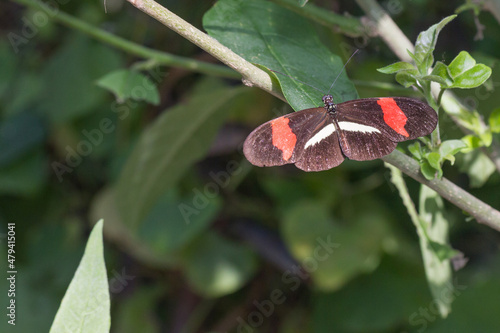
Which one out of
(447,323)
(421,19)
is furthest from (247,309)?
(421,19)

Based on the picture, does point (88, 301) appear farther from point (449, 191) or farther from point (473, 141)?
point (473, 141)

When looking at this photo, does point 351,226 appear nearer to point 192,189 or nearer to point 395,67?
point 192,189

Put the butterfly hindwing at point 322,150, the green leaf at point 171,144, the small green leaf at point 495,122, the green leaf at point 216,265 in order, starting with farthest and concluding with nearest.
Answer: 1. the green leaf at point 216,265
2. the green leaf at point 171,144
3. the small green leaf at point 495,122
4. the butterfly hindwing at point 322,150

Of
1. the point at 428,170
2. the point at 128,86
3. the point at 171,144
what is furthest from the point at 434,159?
the point at 171,144

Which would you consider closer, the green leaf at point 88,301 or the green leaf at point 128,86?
the green leaf at point 88,301

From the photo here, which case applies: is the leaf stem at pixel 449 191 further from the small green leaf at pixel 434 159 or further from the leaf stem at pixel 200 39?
the leaf stem at pixel 200 39

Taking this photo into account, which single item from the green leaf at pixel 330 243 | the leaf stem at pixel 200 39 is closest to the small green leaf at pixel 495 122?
the leaf stem at pixel 200 39

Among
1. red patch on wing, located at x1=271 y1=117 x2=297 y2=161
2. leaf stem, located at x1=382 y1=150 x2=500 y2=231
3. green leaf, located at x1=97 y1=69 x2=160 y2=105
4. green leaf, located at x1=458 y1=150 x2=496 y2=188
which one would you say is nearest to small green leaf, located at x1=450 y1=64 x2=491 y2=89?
leaf stem, located at x1=382 y1=150 x2=500 y2=231
